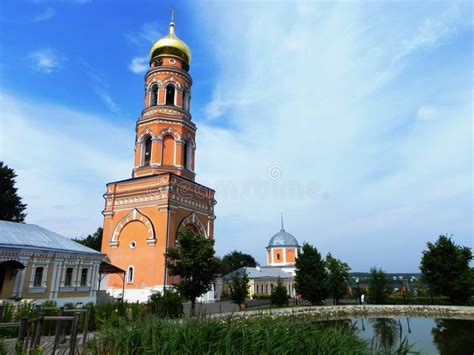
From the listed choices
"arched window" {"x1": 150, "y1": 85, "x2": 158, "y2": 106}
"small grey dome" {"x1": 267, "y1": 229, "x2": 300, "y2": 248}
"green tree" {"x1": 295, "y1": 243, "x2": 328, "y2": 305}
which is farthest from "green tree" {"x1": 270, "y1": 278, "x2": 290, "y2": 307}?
"small grey dome" {"x1": 267, "y1": 229, "x2": 300, "y2": 248}

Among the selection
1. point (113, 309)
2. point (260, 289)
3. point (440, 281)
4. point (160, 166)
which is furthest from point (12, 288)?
point (260, 289)

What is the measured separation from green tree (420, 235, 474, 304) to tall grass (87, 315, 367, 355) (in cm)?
2154

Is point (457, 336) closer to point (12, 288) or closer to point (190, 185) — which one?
point (190, 185)

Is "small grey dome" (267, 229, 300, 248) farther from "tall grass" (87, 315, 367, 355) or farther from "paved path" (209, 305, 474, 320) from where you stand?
"tall grass" (87, 315, 367, 355)

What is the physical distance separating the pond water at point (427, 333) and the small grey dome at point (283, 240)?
32.4 metres

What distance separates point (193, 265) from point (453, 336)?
11.9m

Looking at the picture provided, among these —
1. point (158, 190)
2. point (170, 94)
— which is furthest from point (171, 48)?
point (158, 190)

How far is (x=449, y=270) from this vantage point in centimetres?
2361

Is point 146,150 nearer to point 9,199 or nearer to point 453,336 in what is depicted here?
point 9,199

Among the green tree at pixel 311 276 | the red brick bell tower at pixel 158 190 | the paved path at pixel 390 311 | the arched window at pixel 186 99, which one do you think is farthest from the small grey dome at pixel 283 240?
the arched window at pixel 186 99

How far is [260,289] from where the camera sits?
4553 cm

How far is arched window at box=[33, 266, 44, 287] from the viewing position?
55.8 ft

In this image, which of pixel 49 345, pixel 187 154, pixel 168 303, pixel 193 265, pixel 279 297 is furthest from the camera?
pixel 187 154

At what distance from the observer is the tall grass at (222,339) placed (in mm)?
5305
